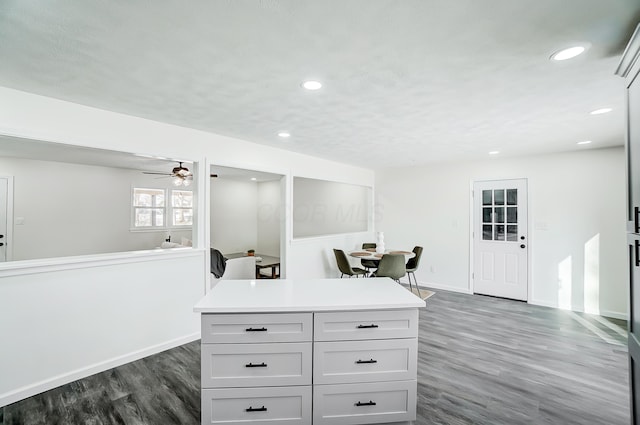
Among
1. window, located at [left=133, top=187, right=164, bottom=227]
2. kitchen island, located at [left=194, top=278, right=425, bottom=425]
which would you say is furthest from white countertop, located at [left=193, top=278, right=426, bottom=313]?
window, located at [left=133, top=187, right=164, bottom=227]

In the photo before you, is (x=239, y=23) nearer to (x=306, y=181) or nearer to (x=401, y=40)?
(x=401, y=40)

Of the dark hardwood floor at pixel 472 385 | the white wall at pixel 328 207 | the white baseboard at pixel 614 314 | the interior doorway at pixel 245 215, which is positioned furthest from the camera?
the interior doorway at pixel 245 215

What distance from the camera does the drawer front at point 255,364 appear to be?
5.44 ft

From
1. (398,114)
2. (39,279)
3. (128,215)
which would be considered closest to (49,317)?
(39,279)

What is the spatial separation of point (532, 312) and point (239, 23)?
16.6 feet

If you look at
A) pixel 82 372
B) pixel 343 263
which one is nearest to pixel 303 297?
pixel 82 372

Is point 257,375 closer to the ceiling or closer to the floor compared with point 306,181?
closer to the floor

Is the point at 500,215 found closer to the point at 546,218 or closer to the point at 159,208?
the point at 546,218

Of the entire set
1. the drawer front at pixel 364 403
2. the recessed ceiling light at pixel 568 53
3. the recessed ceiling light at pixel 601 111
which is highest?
the recessed ceiling light at pixel 601 111

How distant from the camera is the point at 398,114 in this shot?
8.97 ft

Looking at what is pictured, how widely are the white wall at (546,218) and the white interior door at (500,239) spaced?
123 mm

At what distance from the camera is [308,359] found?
1.71 metres

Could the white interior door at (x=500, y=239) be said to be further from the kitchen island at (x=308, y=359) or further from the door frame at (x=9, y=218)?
the door frame at (x=9, y=218)

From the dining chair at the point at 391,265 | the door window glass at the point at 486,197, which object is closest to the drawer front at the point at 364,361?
the dining chair at the point at 391,265
